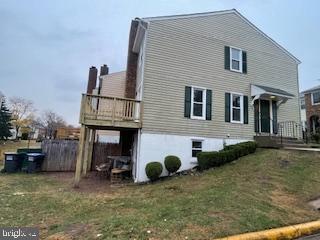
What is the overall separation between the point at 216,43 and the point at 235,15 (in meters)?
2.58

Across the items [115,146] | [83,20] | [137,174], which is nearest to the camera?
[137,174]

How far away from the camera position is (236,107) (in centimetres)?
1394

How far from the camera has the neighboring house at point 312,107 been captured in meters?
25.8

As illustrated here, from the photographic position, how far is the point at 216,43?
1386cm

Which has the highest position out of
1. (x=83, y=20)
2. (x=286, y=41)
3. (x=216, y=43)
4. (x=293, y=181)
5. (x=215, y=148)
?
(x=286, y=41)

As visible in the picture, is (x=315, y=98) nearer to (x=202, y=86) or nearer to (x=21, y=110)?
Answer: (x=202, y=86)

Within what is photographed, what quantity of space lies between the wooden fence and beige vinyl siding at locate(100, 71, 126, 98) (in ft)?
15.6

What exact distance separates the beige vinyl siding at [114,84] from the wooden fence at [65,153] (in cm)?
474

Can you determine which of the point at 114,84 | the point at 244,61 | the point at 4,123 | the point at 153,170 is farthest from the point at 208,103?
the point at 4,123

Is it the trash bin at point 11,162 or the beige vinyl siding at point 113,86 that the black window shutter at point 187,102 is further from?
the trash bin at point 11,162

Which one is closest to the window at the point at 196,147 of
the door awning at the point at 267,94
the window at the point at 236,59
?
the door awning at the point at 267,94

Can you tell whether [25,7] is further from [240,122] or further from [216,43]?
[240,122]

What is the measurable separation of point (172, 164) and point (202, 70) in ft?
17.6

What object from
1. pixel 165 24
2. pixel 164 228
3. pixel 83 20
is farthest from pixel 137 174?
pixel 83 20
